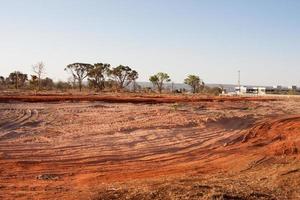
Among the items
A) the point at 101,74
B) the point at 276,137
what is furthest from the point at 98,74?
the point at 276,137

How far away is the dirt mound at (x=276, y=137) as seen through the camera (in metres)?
16.7

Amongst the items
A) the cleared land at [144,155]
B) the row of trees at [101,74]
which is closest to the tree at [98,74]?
the row of trees at [101,74]

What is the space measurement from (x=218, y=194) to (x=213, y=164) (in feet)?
18.4

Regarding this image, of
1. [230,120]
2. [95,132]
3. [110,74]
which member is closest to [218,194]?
[95,132]

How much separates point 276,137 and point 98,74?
57.2 metres

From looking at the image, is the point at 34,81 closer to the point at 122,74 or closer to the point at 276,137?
the point at 122,74

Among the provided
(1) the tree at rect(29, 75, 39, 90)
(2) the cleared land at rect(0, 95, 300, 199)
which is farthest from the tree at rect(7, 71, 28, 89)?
(2) the cleared land at rect(0, 95, 300, 199)

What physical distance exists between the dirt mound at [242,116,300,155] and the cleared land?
0.13ft

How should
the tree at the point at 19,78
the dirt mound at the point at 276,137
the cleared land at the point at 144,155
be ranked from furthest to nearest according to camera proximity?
the tree at the point at 19,78, the dirt mound at the point at 276,137, the cleared land at the point at 144,155

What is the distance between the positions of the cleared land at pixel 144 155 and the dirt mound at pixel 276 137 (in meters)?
0.04

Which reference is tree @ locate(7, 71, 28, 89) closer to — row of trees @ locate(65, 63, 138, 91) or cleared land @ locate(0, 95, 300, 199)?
row of trees @ locate(65, 63, 138, 91)

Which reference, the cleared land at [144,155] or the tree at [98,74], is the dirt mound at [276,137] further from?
the tree at [98,74]

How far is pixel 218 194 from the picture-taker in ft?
28.9

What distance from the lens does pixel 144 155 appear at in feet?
52.4
